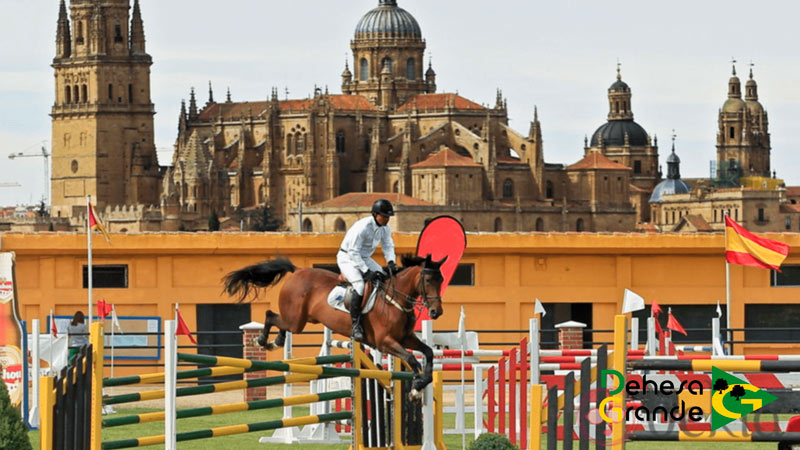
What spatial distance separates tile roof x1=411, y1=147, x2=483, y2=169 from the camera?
118 m

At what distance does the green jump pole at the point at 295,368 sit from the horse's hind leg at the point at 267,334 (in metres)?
1.43

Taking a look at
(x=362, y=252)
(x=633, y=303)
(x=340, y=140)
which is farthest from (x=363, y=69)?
(x=362, y=252)

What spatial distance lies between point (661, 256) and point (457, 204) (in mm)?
93906

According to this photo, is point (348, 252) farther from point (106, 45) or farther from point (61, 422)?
point (106, 45)

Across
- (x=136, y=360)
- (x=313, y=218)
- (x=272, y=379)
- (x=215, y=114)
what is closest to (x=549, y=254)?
(x=136, y=360)

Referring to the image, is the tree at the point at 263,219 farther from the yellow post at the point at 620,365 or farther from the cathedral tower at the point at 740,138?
the yellow post at the point at 620,365

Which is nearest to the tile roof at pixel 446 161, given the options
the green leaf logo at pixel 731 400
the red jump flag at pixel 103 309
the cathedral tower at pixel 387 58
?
the cathedral tower at pixel 387 58

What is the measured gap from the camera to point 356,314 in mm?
12055

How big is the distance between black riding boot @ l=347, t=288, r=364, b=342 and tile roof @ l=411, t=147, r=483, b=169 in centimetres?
10575

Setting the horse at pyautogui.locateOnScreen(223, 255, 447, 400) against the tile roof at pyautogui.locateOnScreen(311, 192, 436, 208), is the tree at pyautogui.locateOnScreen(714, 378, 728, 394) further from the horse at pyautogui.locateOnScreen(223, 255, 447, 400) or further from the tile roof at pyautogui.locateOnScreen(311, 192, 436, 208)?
the tile roof at pyautogui.locateOnScreen(311, 192, 436, 208)

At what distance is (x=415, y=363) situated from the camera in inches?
456

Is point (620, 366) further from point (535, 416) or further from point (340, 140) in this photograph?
point (340, 140)

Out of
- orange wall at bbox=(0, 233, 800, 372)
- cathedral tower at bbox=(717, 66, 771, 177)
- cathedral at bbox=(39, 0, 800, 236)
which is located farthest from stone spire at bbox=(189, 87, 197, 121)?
orange wall at bbox=(0, 233, 800, 372)

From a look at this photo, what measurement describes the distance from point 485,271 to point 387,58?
11062 centimetres
